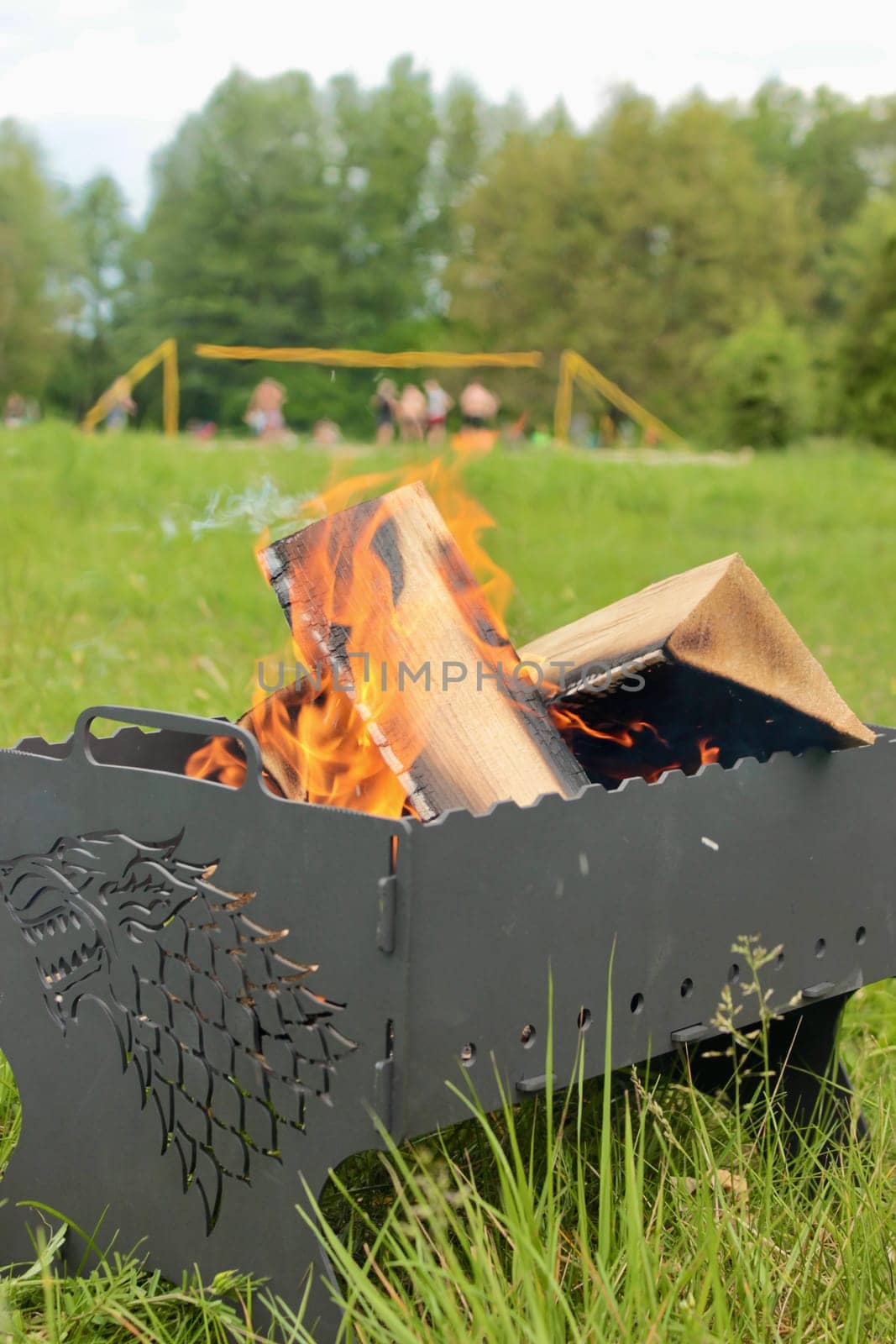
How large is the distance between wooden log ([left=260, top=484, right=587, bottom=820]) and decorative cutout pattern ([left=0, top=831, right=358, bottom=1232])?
12.0 inches

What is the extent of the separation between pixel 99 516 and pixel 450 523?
13.7 feet

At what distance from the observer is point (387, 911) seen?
123 centimetres

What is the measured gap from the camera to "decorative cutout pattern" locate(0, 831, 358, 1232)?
4.35 ft

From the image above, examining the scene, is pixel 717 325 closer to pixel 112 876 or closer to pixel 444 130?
pixel 444 130

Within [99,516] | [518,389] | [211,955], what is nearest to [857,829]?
[211,955]

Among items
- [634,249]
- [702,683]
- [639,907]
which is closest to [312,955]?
[639,907]

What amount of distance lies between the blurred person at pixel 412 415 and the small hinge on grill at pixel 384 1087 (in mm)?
5955

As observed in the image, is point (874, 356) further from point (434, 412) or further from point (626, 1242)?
point (626, 1242)

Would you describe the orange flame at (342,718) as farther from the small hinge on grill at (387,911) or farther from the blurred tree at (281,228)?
the blurred tree at (281,228)

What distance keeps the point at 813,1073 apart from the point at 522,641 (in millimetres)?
1683

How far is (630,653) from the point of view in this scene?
1648 millimetres

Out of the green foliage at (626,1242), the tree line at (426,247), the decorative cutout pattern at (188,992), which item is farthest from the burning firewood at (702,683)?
the tree line at (426,247)

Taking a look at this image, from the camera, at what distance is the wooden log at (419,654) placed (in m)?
1.58

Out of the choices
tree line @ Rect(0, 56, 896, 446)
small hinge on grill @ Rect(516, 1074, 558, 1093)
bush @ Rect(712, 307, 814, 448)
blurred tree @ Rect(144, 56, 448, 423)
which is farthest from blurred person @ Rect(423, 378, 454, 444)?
blurred tree @ Rect(144, 56, 448, 423)
